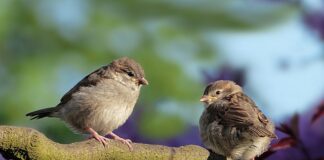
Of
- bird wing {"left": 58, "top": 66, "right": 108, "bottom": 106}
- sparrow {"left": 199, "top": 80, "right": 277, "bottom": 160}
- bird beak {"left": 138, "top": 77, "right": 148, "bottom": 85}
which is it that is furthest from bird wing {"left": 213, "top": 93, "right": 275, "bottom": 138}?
bird wing {"left": 58, "top": 66, "right": 108, "bottom": 106}

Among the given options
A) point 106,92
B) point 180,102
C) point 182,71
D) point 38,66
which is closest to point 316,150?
point 106,92

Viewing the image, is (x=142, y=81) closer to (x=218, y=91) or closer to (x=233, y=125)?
(x=218, y=91)

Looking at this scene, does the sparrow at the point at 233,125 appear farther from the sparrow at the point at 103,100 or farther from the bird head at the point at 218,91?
the sparrow at the point at 103,100

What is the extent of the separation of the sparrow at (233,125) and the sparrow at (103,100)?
0.25 m

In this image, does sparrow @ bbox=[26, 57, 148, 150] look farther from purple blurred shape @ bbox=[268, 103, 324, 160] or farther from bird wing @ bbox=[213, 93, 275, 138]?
purple blurred shape @ bbox=[268, 103, 324, 160]

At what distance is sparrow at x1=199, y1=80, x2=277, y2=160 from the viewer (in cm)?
222

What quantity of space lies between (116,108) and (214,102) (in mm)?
327

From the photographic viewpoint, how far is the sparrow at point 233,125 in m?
2.22

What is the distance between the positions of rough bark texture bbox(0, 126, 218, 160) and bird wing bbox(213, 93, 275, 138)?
0.59 m

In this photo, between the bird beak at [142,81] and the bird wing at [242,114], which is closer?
the bird wing at [242,114]

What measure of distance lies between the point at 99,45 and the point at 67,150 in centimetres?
391

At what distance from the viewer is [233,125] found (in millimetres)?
2365

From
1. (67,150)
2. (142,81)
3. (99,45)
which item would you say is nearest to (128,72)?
(142,81)

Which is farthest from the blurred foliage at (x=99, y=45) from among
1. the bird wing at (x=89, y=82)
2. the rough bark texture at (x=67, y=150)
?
the rough bark texture at (x=67, y=150)
